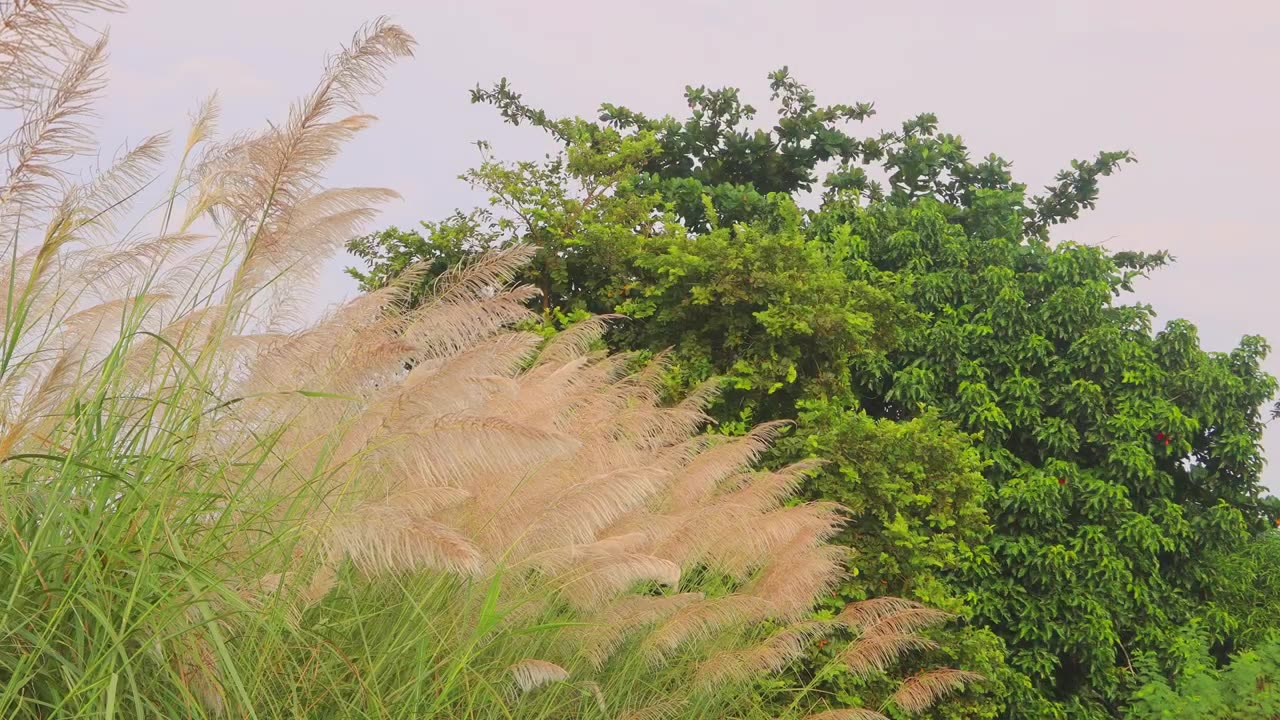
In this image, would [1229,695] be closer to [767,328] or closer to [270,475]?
[767,328]

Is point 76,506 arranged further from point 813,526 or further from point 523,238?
point 523,238

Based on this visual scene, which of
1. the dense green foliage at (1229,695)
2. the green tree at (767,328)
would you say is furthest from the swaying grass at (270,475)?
the dense green foliage at (1229,695)

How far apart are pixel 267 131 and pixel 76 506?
118 centimetres

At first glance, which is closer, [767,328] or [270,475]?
[270,475]

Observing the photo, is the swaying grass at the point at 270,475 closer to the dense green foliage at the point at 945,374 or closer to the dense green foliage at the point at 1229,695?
the dense green foliage at the point at 945,374

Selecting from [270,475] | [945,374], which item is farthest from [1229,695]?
[270,475]

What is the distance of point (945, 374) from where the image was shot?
1096 cm

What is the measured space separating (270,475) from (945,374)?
8.43 m

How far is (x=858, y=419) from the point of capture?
741 cm

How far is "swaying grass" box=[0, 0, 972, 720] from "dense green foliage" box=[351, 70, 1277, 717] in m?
3.51

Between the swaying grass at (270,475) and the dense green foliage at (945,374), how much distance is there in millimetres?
3514

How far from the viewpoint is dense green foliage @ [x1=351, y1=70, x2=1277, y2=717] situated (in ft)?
25.9

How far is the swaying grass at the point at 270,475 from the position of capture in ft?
9.73

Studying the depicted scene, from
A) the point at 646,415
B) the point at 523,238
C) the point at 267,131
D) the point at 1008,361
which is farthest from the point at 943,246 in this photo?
the point at 267,131
